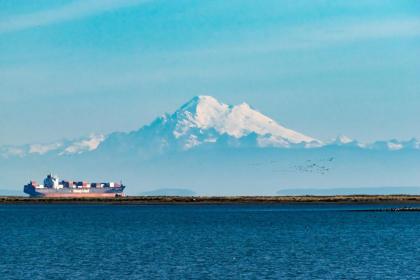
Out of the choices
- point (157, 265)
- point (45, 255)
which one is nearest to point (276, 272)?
point (157, 265)

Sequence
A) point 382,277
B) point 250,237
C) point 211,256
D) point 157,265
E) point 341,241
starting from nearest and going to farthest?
point 382,277, point 157,265, point 211,256, point 341,241, point 250,237

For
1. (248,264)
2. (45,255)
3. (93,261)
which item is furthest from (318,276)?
(45,255)

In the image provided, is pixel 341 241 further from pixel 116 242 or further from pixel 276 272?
pixel 276 272

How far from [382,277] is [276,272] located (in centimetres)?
741

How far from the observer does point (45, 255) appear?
8069cm

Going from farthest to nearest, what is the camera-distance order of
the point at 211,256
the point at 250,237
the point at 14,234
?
the point at 14,234, the point at 250,237, the point at 211,256

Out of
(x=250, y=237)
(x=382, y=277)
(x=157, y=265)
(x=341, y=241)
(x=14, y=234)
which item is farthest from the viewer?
(x=14, y=234)

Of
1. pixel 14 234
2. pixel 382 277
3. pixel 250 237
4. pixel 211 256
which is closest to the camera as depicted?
pixel 382 277

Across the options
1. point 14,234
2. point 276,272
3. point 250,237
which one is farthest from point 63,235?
point 276,272

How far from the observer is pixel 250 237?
10344 centimetres

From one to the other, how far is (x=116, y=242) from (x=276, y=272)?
31.9 m

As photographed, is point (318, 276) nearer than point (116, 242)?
Yes

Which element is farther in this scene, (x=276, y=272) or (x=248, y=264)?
(x=248, y=264)

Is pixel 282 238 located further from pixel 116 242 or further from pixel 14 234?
pixel 14 234
